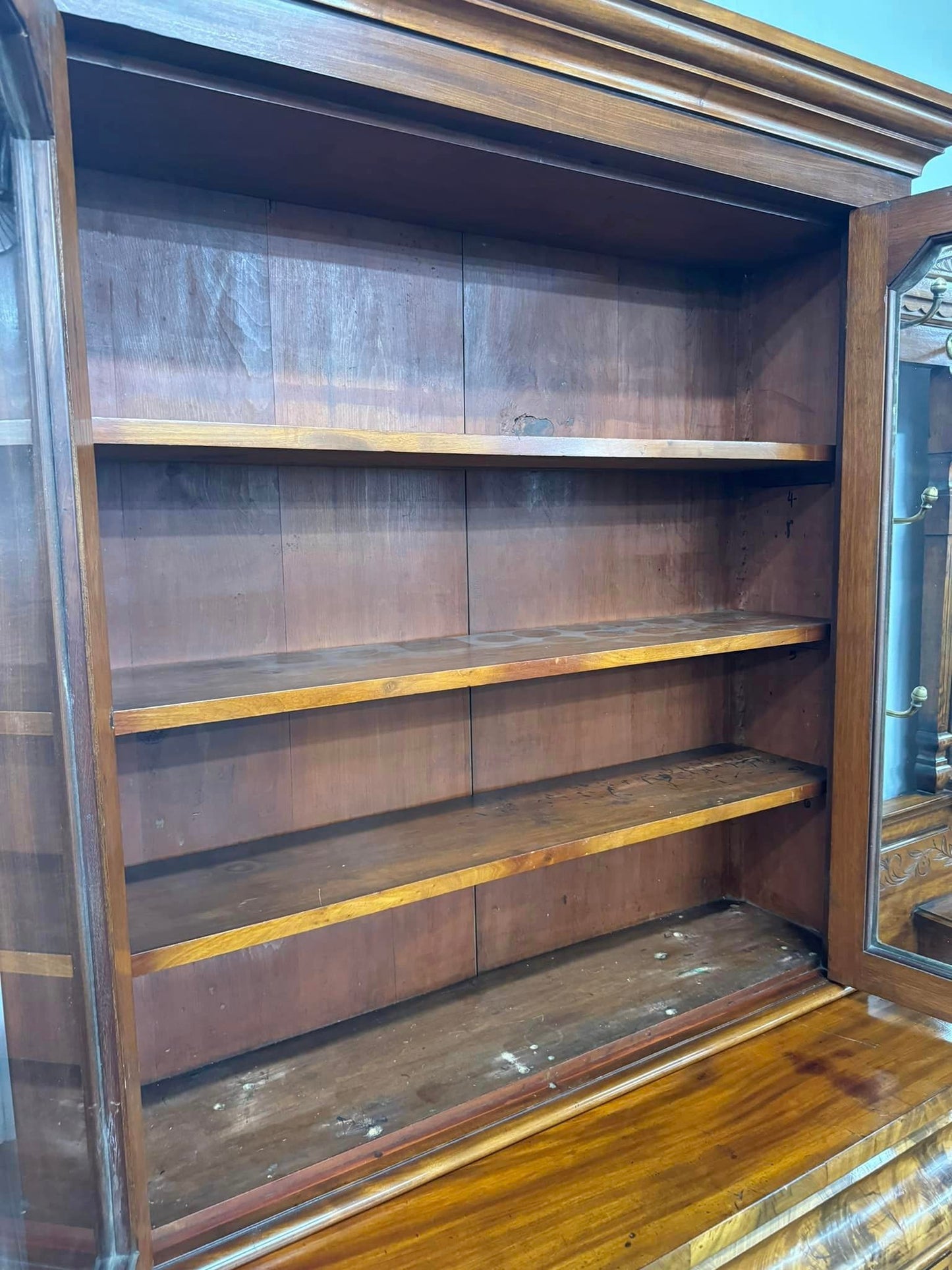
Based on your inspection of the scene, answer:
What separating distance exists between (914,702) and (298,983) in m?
1.09

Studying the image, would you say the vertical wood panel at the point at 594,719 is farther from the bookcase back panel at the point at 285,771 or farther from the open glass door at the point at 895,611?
the open glass door at the point at 895,611

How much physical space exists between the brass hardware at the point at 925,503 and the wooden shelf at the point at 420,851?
45cm

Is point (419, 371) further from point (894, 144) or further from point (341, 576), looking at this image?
point (894, 144)

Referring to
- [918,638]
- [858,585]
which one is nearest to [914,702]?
[918,638]

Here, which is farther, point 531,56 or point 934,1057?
point 934,1057

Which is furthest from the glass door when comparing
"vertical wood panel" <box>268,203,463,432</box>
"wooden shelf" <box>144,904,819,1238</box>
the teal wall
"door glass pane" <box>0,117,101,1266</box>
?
the teal wall

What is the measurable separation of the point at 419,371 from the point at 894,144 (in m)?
0.76

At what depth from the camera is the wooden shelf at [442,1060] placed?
40.1 inches

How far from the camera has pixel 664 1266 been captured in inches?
35.3

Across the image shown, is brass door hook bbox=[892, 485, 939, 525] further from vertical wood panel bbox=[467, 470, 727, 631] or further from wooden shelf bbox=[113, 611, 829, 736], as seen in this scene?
vertical wood panel bbox=[467, 470, 727, 631]

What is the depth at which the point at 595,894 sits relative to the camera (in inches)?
61.2

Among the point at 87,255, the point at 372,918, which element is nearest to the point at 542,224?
the point at 87,255

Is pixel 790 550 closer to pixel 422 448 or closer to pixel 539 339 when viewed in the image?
pixel 539 339

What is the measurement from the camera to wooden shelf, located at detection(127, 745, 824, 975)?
3.11 ft
